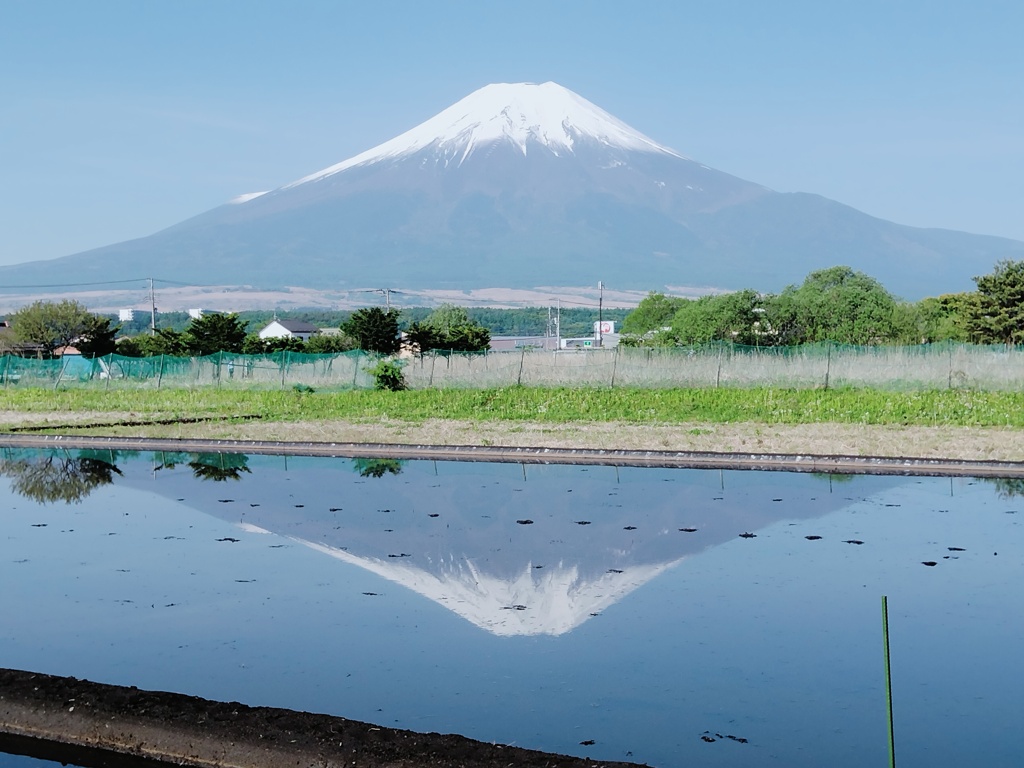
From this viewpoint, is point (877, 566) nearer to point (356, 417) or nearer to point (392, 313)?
point (356, 417)

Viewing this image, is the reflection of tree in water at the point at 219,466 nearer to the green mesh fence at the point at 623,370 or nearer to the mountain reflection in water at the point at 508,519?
the mountain reflection in water at the point at 508,519

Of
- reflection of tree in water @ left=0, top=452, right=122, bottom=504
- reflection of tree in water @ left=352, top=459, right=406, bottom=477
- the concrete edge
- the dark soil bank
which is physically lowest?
reflection of tree in water @ left=0, top=452, right=122, bottom=504

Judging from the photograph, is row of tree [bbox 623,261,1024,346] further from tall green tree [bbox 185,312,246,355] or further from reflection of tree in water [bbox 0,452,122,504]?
reflection of tree in water [bbox 0,452,122,504]

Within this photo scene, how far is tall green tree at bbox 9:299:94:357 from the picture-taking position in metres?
89.1

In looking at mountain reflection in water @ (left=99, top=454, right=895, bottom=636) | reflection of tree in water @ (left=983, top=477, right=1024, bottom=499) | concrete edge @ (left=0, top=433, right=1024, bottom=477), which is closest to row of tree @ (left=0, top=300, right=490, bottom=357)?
concrete edge @ (left=0, top=433, right=1024, bottom=477)

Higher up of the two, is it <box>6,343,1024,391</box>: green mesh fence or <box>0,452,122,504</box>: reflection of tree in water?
<box>6,343,1024,391</box>: green mesh fence

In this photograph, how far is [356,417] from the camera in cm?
2622

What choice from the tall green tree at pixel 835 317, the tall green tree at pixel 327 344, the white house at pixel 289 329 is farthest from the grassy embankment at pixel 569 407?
the white house at pixel 289 329

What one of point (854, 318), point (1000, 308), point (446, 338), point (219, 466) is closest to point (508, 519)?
point (219, 466)

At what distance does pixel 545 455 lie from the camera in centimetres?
1909

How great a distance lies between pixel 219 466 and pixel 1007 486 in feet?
37.1

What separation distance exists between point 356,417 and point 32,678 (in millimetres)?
19290

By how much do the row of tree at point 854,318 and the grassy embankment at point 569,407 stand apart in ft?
158

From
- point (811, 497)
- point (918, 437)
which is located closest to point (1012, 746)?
point (811, 497)
